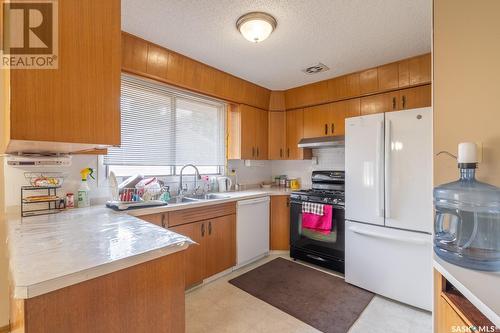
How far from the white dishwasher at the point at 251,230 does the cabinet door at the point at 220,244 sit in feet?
0.28

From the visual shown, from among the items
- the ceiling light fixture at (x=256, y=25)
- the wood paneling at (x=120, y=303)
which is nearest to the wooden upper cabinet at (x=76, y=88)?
the wood paneling at (x=120, y=303)

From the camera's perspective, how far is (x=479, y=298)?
0.68 meters

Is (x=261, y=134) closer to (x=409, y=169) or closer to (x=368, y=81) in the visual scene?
(x=368, y=81)

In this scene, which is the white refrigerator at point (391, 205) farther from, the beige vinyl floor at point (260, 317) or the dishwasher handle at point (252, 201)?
the dishwasher handle at point (252, 201)

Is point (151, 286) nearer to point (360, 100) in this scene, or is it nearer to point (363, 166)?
point (363, 166)

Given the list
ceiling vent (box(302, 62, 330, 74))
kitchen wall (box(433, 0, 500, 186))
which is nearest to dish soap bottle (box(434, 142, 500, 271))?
kitchen wall (box(433, 0, 500, 186))

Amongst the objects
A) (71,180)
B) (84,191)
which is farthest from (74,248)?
(71,180)

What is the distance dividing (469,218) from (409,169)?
46.9 inches

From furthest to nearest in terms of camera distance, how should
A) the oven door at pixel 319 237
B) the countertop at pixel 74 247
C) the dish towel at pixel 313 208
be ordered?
the dish towel at pixel 313 208 < the oven door at pixel 319 237 < the countertop at pixel 74 247

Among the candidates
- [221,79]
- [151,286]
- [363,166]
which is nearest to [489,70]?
[363,166]

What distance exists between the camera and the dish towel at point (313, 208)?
2.71 meters

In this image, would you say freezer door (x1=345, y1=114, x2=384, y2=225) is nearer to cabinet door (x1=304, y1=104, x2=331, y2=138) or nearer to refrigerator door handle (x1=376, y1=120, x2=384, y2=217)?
refrigerator door handle (x1=376, y1=120, x2=384, y2=217)

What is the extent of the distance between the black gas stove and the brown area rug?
17 cm

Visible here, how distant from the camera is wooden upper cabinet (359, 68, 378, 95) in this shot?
2.78m
